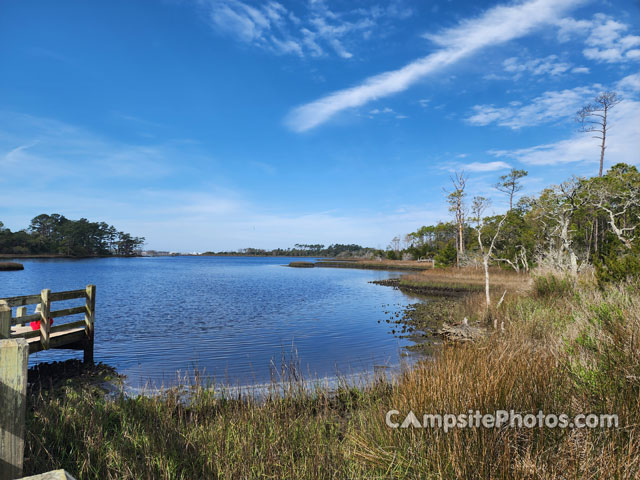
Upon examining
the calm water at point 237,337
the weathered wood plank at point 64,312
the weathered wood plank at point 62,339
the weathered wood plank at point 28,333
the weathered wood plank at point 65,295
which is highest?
the weathered wood plank at point 65,295

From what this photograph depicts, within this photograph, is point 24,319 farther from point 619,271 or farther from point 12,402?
point 619,271

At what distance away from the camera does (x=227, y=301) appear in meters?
26.1

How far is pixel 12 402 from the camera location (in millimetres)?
1774

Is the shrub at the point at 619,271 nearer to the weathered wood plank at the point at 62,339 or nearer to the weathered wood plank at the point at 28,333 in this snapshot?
the weathered wood plank at the point at 62,339

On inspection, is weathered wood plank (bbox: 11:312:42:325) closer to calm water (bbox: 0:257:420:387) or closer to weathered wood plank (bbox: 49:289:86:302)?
weathered wood plank (bbox: 49:289:86:302)

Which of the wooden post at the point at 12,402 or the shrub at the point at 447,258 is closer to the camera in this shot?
the wooden post at the point at 12,402

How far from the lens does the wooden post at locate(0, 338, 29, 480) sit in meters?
1.73

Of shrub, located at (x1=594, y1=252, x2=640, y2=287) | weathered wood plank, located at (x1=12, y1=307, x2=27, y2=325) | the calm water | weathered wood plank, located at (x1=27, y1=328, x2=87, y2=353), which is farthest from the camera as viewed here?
the calm water

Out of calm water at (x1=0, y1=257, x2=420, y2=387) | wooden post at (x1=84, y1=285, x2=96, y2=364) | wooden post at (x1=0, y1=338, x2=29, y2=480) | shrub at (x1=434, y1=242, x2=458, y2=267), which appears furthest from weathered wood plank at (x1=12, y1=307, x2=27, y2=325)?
shrub at (x1=434, y1=242, x2=458, y2=267)

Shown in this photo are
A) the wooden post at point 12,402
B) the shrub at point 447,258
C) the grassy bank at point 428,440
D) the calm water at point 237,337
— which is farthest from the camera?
the shrub at point 447,258

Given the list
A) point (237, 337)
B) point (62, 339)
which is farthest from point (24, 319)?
point (237, 337)

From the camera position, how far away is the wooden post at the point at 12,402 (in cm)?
173

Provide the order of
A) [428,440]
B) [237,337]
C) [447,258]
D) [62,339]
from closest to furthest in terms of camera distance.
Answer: [428,440] → [62,339] → [237,337] → [447,258]

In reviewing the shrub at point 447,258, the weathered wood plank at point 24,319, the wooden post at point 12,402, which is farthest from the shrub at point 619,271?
the shrub at point 447,258
